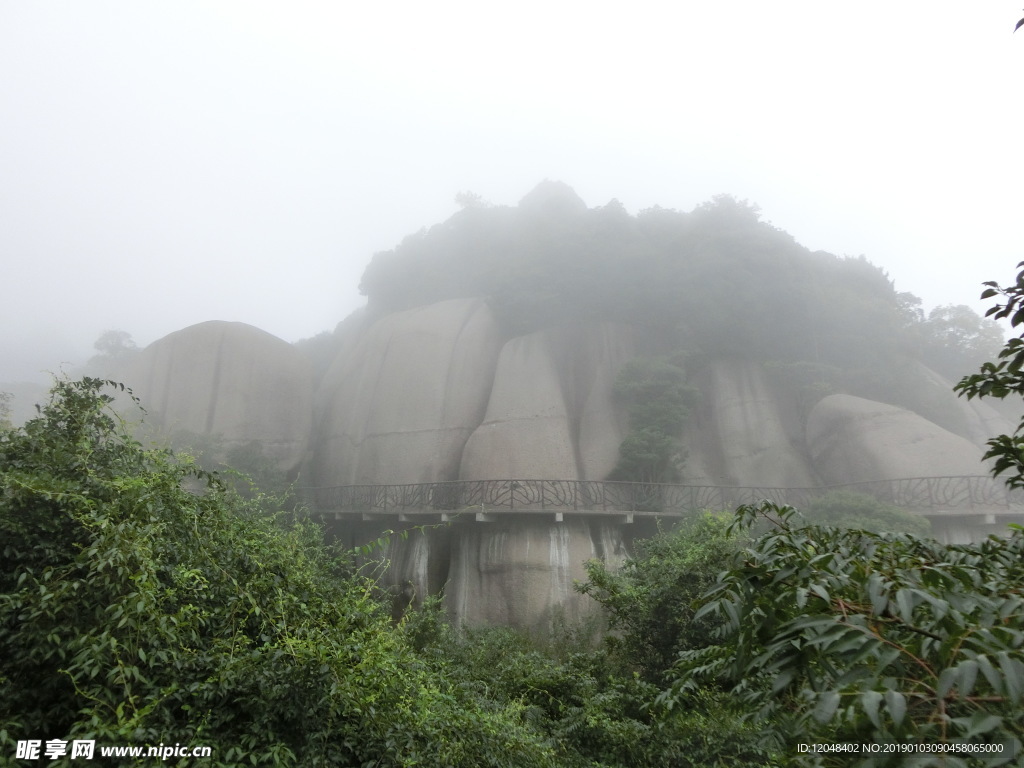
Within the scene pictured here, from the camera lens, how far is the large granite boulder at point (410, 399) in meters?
15.7

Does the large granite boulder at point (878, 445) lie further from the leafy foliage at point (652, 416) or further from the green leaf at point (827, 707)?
the green leaf at point (827, 707)

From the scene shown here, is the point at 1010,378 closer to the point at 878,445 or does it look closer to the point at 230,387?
the point at 878,445

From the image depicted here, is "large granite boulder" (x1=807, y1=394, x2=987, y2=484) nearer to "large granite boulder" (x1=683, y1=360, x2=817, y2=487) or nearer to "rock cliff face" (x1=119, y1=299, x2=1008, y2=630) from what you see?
"rock cliff face" (x1=119, y1=299, x2=1008, y2=630)

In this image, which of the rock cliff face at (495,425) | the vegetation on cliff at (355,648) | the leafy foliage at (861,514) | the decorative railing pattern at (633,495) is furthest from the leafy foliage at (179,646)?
the leafy foliage at (861,514)

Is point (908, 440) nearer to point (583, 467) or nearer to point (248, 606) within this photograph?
point (583, 467)

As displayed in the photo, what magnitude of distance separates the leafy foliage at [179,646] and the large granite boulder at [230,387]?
13135 millimetres

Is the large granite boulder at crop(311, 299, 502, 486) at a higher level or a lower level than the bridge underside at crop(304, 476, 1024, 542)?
higher

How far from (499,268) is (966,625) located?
59.4ft

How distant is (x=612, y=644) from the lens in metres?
7.13

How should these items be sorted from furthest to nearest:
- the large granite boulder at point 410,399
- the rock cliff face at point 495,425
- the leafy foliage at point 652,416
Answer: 1. the large granite boulder at point 410,399
2. the leafy foliage at point 652,416
3. the rock cliff face at point 495,425

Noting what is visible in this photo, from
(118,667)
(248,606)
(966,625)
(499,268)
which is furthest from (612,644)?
(499,268)

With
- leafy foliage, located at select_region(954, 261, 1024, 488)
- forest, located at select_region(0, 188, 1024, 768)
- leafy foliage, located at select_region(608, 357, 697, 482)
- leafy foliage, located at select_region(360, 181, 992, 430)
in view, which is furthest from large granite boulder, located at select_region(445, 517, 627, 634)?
leafy foliage, located at select_region(954, 261, 1024, 488)

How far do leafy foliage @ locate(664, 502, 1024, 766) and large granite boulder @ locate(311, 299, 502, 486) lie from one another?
1323cm

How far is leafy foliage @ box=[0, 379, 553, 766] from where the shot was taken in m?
2.80
